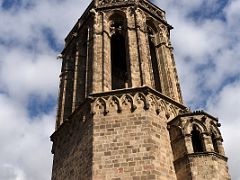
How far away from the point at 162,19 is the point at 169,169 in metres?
9.23

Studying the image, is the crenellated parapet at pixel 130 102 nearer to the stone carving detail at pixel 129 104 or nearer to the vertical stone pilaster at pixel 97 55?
the stone carving detail at pixel 129 104

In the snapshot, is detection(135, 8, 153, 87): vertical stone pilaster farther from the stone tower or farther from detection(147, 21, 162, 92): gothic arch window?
detection(147, 21, 162, 92): gothic arch window

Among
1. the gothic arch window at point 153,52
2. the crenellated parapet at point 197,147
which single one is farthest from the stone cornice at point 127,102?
the gothic arch window at point 153,52

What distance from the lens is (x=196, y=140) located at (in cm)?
1264

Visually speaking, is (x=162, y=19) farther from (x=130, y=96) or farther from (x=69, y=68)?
(x=130, y=96)

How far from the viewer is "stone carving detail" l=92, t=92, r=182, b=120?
12.8 metres

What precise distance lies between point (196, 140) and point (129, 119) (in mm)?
2325

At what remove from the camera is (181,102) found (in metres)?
15.2

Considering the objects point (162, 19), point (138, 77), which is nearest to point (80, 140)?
point (138, 77)

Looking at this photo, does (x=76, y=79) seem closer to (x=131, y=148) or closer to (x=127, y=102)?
(x=127, y=102)

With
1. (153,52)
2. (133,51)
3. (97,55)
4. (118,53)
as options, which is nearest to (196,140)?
(133,51)

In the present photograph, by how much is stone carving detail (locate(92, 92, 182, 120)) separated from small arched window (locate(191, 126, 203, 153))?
42.9 inches

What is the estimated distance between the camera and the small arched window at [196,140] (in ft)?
40.6

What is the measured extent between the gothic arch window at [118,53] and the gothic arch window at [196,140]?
19.1ft
